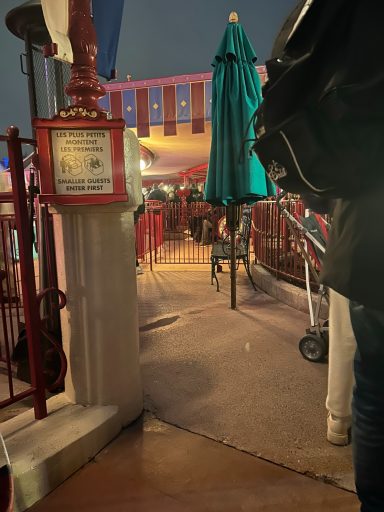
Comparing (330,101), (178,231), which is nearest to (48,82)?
(330,101)

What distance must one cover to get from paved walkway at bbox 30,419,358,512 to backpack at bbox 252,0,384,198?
1.50 meters

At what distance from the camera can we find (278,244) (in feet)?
18.5

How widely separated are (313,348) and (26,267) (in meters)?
2.38

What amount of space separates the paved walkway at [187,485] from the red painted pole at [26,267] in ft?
1.60

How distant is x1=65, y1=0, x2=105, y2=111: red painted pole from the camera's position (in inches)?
83.5

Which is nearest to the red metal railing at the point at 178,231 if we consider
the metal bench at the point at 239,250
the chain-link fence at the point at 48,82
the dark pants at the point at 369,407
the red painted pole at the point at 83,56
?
the metal bench at the point at 239,250

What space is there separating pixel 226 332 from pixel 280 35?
3.25 metres

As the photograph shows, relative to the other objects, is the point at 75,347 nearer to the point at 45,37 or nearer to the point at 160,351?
the point at 160,351

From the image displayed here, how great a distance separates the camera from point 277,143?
1094mm

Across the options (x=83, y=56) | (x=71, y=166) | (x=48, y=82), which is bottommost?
(x=71, y=166)

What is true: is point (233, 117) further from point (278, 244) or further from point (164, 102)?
point (164, 102)

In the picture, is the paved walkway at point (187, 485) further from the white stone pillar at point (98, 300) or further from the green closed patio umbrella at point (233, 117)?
the green closed patio umbrella at point (233, 117)

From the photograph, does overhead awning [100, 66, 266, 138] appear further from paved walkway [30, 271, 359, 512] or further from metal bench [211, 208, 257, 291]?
paved walkway [30, 271, 359, 512]

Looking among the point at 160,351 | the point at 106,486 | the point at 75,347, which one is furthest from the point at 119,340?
the point at 160,351
